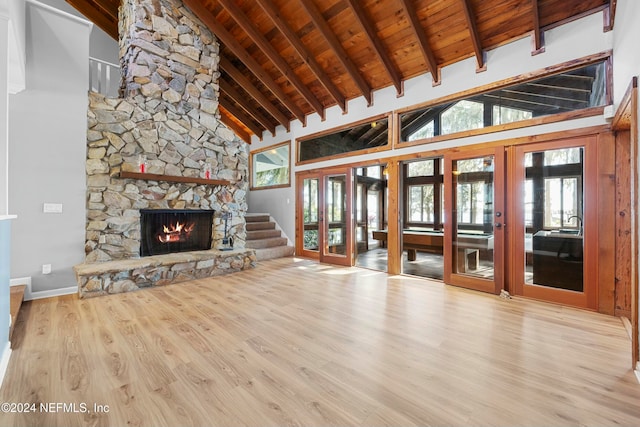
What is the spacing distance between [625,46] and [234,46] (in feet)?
17.8

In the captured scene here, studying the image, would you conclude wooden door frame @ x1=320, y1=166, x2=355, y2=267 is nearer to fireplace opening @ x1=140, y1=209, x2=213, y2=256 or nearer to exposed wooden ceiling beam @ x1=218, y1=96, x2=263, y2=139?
fireplace opening @ x1=140, y1=209, x2=213, y2=256

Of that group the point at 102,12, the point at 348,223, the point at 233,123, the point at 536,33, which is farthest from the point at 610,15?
the point at 102,12

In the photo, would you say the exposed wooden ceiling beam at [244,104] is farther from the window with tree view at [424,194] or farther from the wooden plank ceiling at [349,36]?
the window with tree view at [424,194]

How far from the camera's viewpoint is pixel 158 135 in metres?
4.75

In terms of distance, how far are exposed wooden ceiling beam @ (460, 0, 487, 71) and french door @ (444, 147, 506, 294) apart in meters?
1.24

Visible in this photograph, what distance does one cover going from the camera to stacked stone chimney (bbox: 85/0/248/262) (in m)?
4.25

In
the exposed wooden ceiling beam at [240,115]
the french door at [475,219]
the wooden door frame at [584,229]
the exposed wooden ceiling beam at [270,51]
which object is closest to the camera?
the wooden door frame at [584,229]

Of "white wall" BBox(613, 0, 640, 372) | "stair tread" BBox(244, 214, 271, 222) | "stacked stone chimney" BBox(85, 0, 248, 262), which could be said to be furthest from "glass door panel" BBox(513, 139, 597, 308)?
"stair tread" BBox(244, 214, 271, 222)

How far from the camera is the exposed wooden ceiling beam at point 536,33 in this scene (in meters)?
3.34

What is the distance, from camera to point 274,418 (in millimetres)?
1576

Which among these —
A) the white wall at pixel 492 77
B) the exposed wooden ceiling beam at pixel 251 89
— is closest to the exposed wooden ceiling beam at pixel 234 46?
the exposed wooden ceiling beam at pixel 251 89

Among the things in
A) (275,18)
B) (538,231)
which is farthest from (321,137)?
(538,231)

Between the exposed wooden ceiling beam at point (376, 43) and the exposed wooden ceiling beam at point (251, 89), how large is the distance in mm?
3133

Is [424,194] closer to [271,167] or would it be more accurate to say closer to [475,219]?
[271,167]
